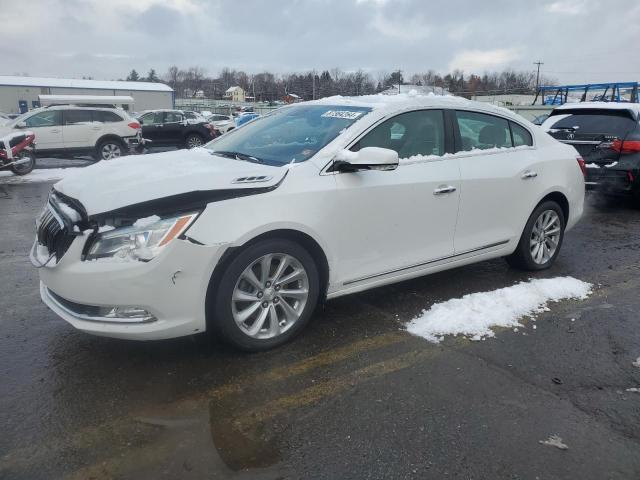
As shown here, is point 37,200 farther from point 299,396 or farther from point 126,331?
point 299,396

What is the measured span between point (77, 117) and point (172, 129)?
5747 mm

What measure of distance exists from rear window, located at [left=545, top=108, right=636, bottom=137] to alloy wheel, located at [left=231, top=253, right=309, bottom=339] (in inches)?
280

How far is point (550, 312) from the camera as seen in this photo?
14.0 ft

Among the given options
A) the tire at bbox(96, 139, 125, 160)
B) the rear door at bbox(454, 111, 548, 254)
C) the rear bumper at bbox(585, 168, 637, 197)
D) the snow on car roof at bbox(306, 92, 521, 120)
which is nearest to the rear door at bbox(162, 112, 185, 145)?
the tire at bbox(96, 139, 125, 160)

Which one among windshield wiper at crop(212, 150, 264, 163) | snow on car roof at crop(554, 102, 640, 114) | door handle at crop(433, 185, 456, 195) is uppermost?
snow on car roof at crop(554, 102, 640, 114)

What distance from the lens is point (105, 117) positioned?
50.2 ft

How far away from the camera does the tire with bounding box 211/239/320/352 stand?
3.17 metres

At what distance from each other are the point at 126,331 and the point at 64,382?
51 cm

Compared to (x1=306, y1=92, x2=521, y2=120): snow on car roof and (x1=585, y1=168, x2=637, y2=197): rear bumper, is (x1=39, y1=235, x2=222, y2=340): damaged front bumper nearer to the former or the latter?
(x1=306, y1=92, x2=521, y2=120): snow on car roof

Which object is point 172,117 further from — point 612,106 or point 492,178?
point 492,178

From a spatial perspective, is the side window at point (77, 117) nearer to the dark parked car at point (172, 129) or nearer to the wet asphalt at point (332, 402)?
the dark parked car at point (172, 129)

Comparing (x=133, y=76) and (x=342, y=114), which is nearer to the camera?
(x=342, y=114)

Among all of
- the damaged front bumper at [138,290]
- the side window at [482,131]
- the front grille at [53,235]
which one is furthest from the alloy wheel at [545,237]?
the front grille at [53,235]

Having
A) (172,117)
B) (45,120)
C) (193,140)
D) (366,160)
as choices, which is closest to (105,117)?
(45,120)
